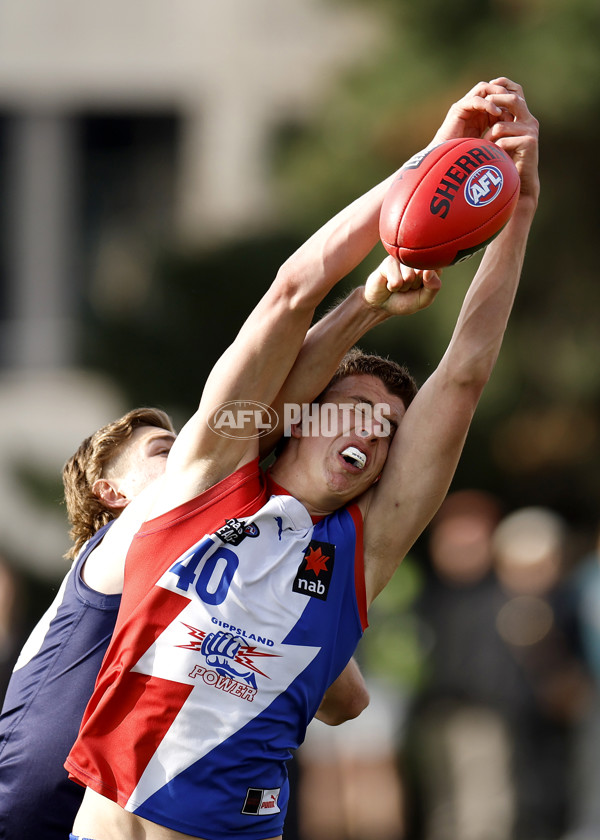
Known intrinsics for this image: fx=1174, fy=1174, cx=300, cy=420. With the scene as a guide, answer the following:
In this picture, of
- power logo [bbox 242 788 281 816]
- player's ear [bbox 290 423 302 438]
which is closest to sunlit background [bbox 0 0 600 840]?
power logo [bbox 242 788 281 816]

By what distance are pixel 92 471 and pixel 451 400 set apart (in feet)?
4.27

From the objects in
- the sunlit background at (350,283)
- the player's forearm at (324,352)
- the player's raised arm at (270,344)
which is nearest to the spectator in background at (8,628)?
the sunlit background at (350,283)

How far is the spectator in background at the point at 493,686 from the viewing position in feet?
26.2

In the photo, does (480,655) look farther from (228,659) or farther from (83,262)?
(83,262)

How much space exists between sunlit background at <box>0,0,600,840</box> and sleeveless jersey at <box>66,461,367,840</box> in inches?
162

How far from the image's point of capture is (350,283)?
30.2ft

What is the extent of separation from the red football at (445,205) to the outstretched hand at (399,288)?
0.12 m

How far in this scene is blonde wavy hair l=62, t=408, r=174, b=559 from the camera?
4062 millimetres

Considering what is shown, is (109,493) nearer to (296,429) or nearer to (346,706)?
(296,429)

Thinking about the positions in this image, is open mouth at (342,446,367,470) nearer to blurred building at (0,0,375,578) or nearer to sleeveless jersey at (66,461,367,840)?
sleeveless jersey at (66,461,367,840)

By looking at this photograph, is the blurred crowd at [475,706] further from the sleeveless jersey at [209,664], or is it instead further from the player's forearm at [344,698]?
the sleeveless jersey at [209,664]

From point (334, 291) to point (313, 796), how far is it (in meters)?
3.63

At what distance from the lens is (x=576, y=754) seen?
26.5 feet

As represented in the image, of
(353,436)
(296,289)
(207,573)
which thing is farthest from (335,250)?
(207,573)
